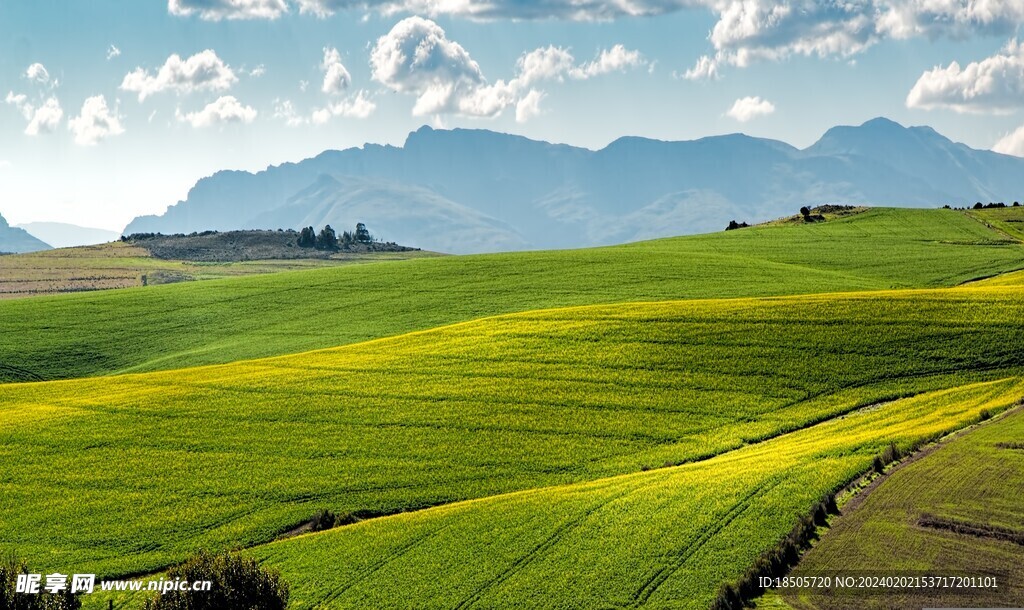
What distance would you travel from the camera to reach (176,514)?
→ 30.8 metres

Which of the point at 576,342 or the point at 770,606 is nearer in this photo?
the point at 770,606

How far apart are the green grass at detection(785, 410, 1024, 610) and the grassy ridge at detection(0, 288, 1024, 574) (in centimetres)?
897

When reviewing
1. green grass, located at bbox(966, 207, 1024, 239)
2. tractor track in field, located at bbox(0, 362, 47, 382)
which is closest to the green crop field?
tractor track in field, located at bbox(0, 362, 47, 382)

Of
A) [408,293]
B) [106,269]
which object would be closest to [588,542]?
[408,293]

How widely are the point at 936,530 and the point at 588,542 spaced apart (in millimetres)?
9427

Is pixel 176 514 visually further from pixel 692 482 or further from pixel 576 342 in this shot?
pixel 576 342

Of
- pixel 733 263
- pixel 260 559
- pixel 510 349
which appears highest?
pixel 733 263

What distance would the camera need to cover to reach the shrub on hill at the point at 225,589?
70.3ft

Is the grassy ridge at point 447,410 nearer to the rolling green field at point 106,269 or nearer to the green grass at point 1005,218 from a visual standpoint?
the green grass at point 1005,218

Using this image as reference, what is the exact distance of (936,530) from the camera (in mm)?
23594

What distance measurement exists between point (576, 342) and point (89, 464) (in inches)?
1007

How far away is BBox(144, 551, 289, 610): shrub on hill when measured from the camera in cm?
2144

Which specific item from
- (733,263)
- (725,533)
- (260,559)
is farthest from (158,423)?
(733,263)

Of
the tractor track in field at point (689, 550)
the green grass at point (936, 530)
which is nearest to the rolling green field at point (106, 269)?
the tractor track in field at point (689, 550)
